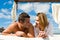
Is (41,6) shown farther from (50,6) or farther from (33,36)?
(33,36)

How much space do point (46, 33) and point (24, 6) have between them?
563 millimetres

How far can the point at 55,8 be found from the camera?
2.63m

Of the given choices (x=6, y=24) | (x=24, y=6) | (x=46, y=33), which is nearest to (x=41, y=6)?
(x=24, y=6)

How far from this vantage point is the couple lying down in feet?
8.59

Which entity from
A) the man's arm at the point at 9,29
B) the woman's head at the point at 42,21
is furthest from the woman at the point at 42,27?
the man's arm at the point at 9,29

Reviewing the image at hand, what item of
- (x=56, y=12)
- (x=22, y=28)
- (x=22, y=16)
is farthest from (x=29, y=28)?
(x=56, y=12)

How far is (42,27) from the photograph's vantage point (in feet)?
8.67

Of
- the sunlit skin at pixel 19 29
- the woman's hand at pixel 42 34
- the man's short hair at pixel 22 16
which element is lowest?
the woman's hand at pixel 42 34

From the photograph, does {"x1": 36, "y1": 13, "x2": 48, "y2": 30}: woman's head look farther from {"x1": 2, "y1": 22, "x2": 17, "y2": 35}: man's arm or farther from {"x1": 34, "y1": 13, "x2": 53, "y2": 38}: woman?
{"x1": 2, "y1": 22, "x2": 17, "y2": 35}: man's arm

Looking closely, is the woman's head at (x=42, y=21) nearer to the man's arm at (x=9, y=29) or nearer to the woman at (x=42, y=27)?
the woman at (x=42, y=27)

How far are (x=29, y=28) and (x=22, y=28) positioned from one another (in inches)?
4.5

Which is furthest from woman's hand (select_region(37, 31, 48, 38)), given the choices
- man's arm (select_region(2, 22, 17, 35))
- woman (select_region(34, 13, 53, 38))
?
man's arm (select_region(2, 22, 17, 35))

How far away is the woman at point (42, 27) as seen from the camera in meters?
2.62

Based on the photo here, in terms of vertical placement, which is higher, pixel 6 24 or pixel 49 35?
pixel 6 24
